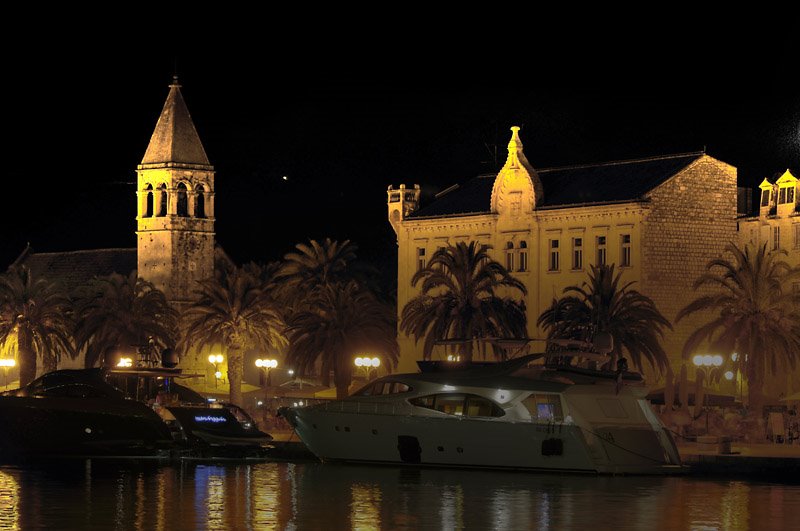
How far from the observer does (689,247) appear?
99750 millimetres

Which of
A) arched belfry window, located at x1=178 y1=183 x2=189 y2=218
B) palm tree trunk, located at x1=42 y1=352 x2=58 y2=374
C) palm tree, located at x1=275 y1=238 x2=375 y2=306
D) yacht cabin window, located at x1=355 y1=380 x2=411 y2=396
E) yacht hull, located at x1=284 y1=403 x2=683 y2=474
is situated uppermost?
arched belfry window, located at x1=178 y1=183 x2=189 y2=218

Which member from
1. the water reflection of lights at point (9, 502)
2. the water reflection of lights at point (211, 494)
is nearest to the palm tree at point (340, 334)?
the water reflection of lights at point (211, 494)

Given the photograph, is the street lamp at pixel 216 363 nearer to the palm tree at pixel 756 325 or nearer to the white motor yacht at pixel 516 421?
the palm tree at pixel 756 325

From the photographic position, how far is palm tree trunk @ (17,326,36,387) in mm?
105438

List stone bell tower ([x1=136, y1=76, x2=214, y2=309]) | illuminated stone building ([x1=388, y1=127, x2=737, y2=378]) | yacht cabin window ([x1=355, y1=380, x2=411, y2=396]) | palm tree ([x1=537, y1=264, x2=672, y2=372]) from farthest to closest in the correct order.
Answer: stone bell tower ([x1=136, y1=76, x2=214, y2=309]) < illuminated stone building ([x1=388, y1=127, x2=737, y2=378]) < palm tree ([x1=537, y1=264, x2=672, y2=372]) < yacht cabin window ([x1=355, y1=380, x2=411, y2=396])

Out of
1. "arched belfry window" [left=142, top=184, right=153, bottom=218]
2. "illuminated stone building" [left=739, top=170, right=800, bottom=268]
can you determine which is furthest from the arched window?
"arched belfry window" [left=142, top=184, right=153, bottom=218]

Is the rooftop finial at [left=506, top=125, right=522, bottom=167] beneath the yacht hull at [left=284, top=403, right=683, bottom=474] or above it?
above

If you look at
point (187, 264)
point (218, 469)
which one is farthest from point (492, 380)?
point (187, 264)

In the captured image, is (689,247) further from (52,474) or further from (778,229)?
(52,474)

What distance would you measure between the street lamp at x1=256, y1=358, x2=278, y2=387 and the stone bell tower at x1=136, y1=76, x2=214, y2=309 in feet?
19.6

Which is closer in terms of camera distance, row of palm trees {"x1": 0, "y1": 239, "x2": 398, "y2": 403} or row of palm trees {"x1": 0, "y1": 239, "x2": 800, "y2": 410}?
row of palm trees {"x1": 0, "y1": 239, "x2": 800, "y2": 410}

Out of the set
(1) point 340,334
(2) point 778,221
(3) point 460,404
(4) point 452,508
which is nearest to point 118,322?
(1) point 340,334

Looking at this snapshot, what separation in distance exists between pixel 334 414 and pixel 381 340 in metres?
35.2

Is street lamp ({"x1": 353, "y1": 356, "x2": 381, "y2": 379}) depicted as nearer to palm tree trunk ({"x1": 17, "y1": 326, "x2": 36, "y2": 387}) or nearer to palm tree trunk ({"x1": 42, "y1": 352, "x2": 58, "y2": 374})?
palm tree trunk ({"x1": 42, "y1": 352, "x2": 58, "y2": 374})
